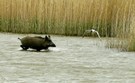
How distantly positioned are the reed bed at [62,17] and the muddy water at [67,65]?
308 centimetres

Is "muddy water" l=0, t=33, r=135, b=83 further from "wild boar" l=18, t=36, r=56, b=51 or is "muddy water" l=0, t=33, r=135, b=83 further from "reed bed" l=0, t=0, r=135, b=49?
"reed bed" l=0, t=0, r=135, b=49

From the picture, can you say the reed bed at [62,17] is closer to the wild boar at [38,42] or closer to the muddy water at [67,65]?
the muddy water at [67,65]

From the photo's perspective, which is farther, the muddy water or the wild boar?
the wild boar

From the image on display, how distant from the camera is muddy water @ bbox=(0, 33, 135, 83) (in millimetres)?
6500

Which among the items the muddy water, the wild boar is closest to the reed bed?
the muddy water

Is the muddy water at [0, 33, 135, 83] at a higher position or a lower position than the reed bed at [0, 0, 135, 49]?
lower

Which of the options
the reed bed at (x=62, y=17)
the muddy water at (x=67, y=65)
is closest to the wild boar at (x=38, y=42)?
the muddy water at (x=67, y=65)

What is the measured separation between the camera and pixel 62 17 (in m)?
14.7

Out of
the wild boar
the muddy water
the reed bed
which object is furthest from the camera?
the reed bed

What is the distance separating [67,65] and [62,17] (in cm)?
693

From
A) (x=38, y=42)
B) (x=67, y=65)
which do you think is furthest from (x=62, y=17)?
(x=67, y=65)

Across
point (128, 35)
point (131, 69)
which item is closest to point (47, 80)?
point (131, 69)

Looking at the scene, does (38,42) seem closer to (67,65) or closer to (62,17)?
(67,65)

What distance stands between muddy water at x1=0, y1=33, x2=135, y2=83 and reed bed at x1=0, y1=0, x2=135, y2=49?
3.08 m
